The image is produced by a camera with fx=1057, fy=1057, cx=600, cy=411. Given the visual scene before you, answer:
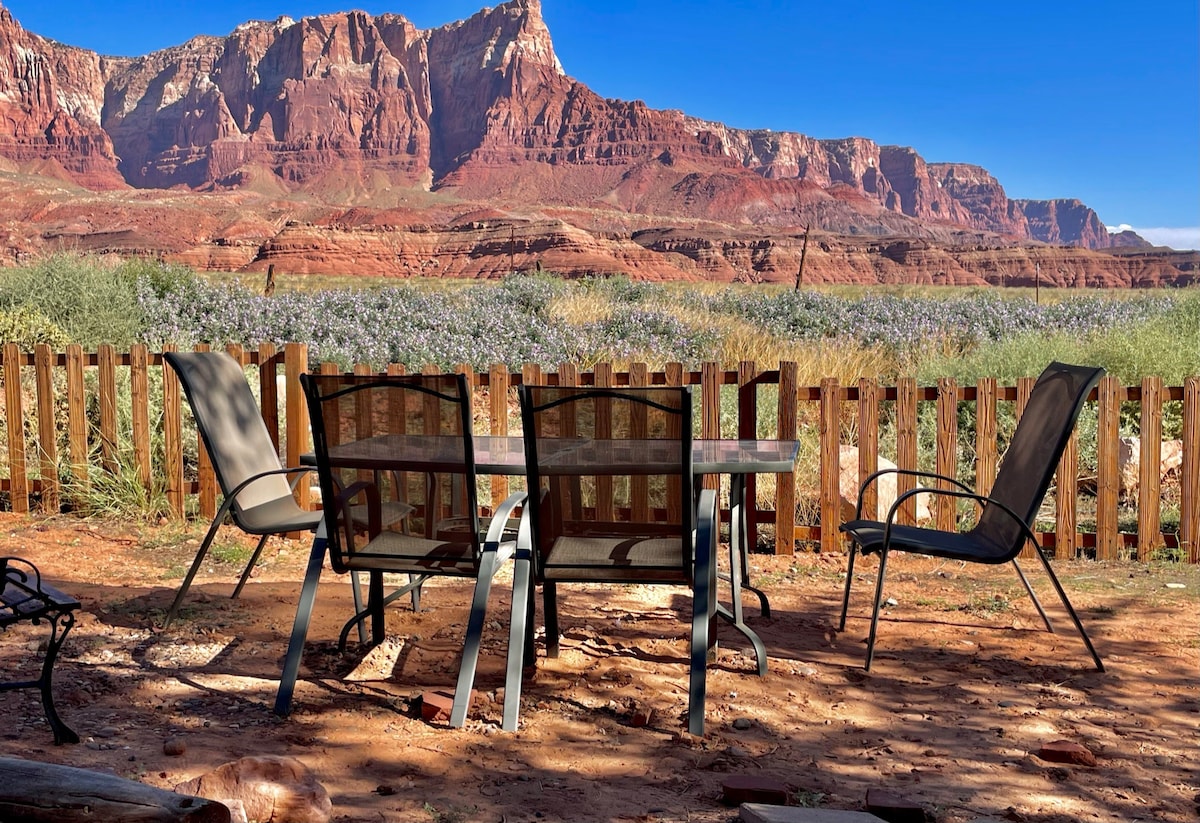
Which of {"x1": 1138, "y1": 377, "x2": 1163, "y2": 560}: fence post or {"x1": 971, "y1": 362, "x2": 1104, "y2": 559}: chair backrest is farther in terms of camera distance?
A: {"x1": 1138, "y1": 377, "x2": 1163, "y2": 560}: fence post

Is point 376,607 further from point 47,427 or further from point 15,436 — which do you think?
point 15,436

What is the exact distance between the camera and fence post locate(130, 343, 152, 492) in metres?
7.00

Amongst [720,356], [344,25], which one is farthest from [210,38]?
[720,356]

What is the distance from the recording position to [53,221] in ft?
302

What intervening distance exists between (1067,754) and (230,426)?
3636mm

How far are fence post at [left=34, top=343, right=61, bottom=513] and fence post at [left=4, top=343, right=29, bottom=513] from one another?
0.12 metres

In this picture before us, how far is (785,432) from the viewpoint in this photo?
6422mm

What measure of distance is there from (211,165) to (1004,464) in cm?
17205

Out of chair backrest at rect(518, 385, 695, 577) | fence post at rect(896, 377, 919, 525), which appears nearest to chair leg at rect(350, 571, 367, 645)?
chair backrest at rect(518, 385, 695, 577)

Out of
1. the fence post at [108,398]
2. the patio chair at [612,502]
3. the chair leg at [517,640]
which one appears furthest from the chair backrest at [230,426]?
the fence post at [108,398]

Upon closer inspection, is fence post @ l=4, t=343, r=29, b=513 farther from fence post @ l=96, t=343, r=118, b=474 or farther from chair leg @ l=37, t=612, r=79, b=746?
chair leg @ l=37, t=612, r=79, b=746

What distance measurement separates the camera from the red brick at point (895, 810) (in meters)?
2.70

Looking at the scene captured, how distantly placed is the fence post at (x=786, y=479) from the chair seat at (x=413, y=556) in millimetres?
3127

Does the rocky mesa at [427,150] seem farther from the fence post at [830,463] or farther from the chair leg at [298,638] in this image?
the chair leg at [298,638]
